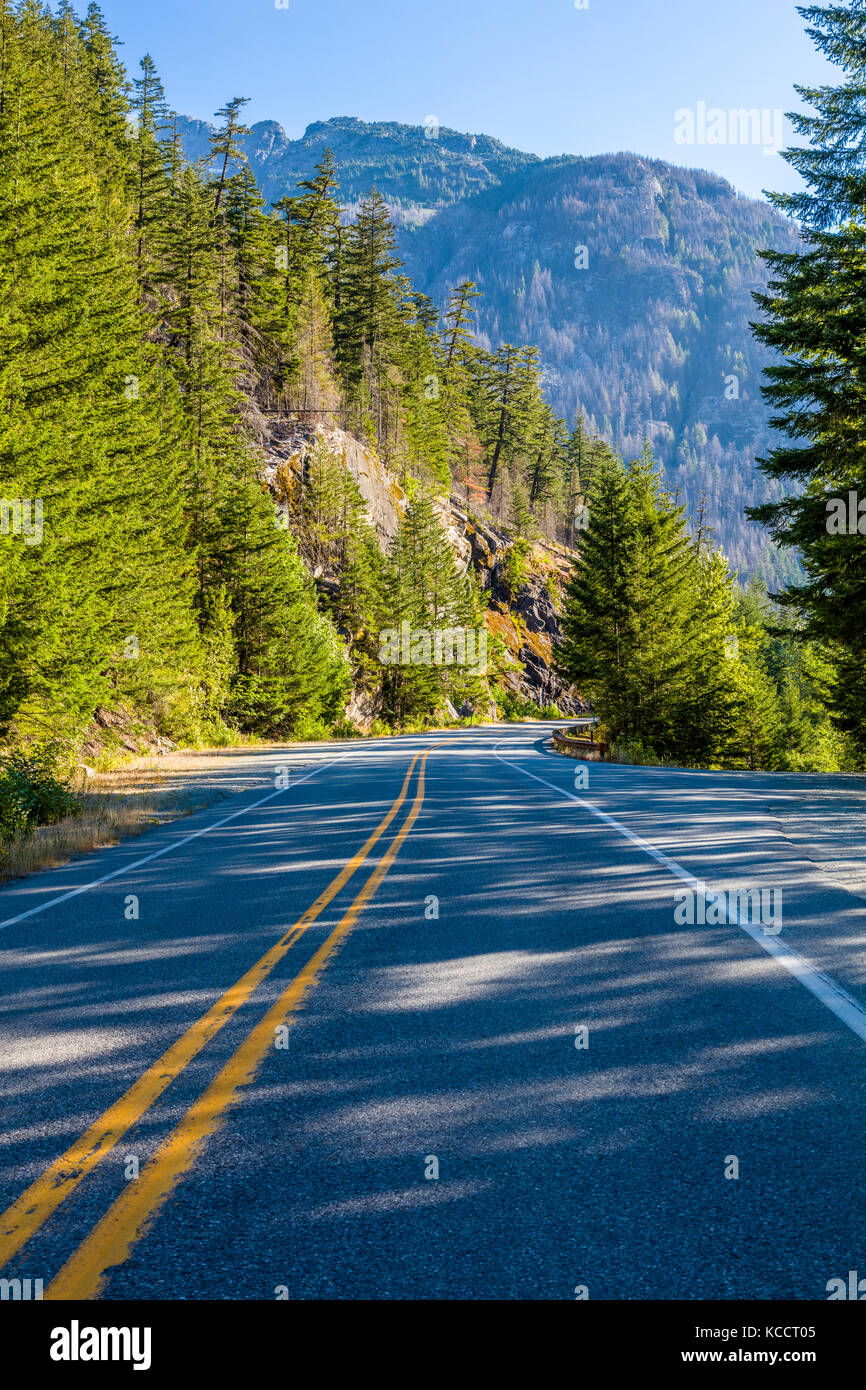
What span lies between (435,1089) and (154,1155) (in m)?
1.17

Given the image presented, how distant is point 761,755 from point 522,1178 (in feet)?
168

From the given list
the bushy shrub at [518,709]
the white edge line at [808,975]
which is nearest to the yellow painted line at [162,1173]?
the white edge line at [808,975]

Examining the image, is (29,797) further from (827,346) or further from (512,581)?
(512,581)

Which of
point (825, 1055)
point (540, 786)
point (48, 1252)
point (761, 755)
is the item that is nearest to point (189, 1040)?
point (48, 1252)

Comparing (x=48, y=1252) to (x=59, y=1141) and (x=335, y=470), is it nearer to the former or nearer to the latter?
(x=59, y=1141)

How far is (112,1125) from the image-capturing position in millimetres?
3676

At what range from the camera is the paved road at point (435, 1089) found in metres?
2.73

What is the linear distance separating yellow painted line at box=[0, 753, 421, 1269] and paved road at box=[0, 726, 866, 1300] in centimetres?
1

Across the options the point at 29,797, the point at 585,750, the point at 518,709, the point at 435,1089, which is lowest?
the point at 585,750

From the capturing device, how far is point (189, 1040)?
15.0 ft

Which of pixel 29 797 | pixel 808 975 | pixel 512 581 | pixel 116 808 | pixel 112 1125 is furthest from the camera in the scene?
pixel 512 581

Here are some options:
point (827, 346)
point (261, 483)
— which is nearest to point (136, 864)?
point (827, 346)

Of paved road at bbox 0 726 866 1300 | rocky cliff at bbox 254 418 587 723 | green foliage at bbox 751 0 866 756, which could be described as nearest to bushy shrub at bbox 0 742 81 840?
paved road at bbox 0 726 866 1300

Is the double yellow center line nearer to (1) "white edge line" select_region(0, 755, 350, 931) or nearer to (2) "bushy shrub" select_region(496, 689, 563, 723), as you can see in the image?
(1) "white edge line" select_region(0, 755, 350, 931)
